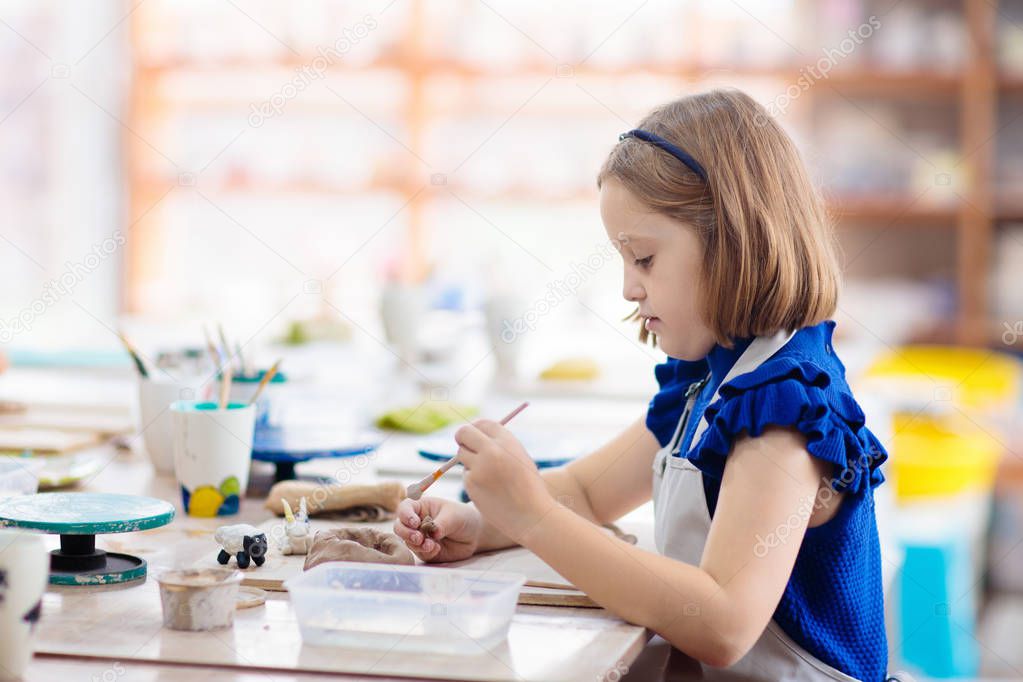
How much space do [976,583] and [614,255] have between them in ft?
5.19

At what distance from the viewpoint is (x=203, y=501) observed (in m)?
1.20

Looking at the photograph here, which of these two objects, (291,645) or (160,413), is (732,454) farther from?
(160,413)

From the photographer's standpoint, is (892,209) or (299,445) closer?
(299,445)

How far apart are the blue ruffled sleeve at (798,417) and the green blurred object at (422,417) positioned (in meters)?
0.77

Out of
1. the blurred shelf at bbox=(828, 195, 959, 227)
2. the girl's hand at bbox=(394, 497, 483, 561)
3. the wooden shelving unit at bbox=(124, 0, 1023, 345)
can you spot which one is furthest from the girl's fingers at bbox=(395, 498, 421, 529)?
the blurred shelf at bbox=(828, 195, 959, 227)

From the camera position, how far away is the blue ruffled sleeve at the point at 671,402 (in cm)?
123

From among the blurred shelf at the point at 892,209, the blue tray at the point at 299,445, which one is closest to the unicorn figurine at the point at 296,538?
the blue tray at the point at 299,445

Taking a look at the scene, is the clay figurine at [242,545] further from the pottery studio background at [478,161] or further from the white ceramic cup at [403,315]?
the pottery studio background at [478,161]

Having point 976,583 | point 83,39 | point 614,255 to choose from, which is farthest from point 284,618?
point 83,39

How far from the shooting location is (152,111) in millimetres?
4297

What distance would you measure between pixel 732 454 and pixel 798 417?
0.21 feet

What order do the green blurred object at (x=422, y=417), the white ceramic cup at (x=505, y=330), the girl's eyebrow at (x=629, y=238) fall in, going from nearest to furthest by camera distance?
the girl's eyebrow at (x=629, y=238) < the green blurred object at (x=422, y=417) < the white ceramic cup at (x=505, y=330)

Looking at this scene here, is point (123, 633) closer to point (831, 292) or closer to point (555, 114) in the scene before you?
point (831, 292)

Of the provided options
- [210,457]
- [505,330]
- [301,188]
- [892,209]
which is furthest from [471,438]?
[301,188]
